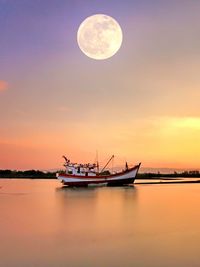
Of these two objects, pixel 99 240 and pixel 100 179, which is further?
pixel 100 179

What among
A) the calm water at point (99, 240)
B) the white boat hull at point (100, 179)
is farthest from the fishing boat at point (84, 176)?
the calm water at point (99, 240)

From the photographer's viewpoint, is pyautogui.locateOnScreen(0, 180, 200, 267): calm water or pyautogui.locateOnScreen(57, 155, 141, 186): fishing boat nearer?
pyautogui.locateOnScreen(0, 180, 200, 267): calm water

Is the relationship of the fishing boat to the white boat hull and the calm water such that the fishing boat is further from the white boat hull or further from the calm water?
the calm water

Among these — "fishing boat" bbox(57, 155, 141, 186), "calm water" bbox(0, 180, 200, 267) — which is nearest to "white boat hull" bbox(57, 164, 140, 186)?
"fishing boat" bbox(57, 155, 141, 186)

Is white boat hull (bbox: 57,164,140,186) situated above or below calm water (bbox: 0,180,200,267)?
above

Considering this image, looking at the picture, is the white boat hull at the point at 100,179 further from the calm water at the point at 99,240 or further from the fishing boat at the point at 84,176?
the calm water at the point at 99,240

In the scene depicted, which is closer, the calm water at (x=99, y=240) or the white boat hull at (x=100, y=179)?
the calm water at (x=99, y=240)

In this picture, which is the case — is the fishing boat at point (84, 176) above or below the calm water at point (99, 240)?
above

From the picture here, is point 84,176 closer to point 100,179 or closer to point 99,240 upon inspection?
point 100,179

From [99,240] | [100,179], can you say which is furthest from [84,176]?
[99,240]

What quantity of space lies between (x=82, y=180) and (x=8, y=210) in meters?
28.9

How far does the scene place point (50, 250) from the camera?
11320mm

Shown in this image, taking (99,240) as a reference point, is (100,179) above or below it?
above

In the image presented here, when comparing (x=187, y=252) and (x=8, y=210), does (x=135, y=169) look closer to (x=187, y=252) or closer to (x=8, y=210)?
(x=8, y=210)
